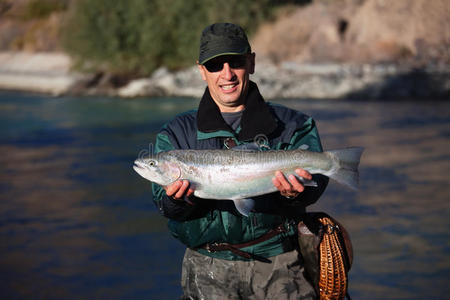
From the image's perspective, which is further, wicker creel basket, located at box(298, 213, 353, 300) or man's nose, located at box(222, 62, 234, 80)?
wicker creel basket, located at box(298, 213, 353, 300)

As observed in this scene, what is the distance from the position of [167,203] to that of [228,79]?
29.1 inches

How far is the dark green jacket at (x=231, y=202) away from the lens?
136 inches

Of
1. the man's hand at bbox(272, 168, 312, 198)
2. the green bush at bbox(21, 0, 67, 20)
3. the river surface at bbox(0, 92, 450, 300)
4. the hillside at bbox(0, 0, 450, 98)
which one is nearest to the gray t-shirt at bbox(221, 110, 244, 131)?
the man's hand at bbox(272, 168, 312, 198)

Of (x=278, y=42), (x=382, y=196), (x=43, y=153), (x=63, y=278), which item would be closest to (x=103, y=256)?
(x=63, y=278)

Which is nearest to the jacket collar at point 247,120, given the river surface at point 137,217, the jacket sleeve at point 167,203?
the jacket sleeve at point 167,203

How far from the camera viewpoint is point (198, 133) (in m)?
3.53

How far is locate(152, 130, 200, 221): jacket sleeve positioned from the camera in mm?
3371

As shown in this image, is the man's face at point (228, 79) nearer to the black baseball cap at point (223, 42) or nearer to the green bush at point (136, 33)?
the black baseball cap at point (223, 42)

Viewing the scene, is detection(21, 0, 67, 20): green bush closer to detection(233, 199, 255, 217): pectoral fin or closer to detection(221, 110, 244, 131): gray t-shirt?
detection(221, 110, 244, 131): gray t-shirt

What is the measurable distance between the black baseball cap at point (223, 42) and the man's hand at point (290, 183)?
71cm

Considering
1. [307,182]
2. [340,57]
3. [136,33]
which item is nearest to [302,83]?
[340,57]

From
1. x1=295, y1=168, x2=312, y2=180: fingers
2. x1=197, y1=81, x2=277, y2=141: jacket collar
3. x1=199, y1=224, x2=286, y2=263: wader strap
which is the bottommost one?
x1=199, y1=224, x2=286, y2=263: wader strap

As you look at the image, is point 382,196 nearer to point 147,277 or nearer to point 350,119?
point 147,277

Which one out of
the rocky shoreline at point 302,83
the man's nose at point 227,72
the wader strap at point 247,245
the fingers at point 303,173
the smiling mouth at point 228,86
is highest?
the rocky shoreline at point 302,83
